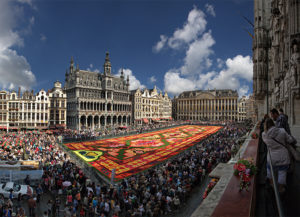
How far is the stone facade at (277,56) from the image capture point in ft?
29.2

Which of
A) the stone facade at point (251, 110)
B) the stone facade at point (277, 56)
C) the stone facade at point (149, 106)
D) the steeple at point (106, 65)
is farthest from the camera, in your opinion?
the stone facade at point (149, 106)

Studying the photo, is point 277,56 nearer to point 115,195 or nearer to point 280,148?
point 280,148

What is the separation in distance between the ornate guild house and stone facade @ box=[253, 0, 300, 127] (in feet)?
138

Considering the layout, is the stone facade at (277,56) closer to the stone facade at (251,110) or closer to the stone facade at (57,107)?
the stone facade at (251,110)

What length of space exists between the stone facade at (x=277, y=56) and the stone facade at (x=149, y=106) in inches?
1777

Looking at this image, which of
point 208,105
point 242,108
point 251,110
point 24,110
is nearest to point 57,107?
point 24,110

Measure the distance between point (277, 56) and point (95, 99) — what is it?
47.7 meters

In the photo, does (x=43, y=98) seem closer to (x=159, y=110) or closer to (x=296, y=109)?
(x=159, y=110)

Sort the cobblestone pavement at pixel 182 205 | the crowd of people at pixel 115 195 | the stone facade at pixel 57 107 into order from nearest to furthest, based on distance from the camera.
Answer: the crowd of people at pixel 115 195, the cobblestone pavement at pixel 182 205, the stone facade at pixel 57 107

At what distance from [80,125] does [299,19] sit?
50.7 m

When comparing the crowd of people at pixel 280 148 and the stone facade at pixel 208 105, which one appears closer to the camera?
the crowd of people at pixel 280 148

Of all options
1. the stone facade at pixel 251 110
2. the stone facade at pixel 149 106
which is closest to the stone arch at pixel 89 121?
the stone facade at pixel 149 106

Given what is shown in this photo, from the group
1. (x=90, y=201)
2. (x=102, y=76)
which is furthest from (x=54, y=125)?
(x=90, y=201)

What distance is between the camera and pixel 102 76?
5803 centimetres
